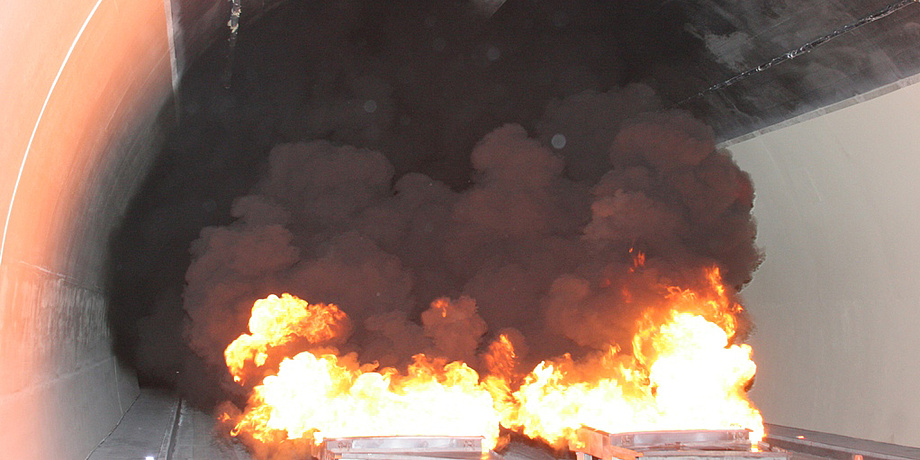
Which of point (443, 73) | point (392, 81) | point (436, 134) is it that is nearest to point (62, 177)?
point (392, 81)

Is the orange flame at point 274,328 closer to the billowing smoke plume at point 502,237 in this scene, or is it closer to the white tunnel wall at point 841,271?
the billowing smoke plume at point 502,237

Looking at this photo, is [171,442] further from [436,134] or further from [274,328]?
[436,134]

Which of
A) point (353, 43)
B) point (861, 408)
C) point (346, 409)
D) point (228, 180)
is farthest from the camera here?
point (228, 180)

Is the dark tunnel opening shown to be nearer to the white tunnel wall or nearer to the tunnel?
the tunnel

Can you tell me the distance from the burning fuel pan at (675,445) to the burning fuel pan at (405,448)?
1371mm

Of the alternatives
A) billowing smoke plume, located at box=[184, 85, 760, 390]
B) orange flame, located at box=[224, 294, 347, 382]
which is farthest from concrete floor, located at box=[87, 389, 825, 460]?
billowing smoke plume, located at box=[184, 85, 760, 390]

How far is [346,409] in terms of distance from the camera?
36.9ft

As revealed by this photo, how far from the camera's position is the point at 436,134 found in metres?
19.0

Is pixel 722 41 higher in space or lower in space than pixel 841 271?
higher

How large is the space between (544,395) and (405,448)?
3.50 meters

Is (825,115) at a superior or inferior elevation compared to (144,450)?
superior

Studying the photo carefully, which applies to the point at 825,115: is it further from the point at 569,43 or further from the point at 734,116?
the point at 569,43

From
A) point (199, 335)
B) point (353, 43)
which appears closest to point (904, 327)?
point (353, 43)

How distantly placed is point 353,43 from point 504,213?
4.80 meters
